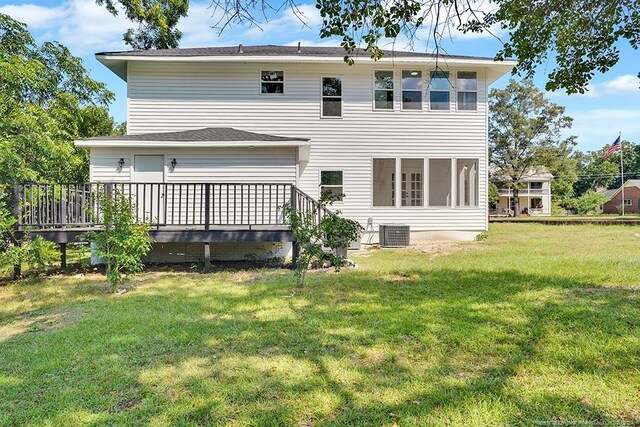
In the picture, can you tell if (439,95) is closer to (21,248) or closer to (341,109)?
(341,109)

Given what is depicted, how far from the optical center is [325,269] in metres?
7.88

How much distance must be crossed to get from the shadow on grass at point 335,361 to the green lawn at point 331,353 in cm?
1

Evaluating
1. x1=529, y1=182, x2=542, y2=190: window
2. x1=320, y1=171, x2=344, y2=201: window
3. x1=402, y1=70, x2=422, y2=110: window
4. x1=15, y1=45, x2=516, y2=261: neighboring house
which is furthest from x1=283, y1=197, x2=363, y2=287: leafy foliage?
x1=529, y1=182, x2=542, y2=190: window

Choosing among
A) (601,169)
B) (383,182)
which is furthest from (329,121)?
(601,169)

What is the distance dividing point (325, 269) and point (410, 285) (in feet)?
7.07

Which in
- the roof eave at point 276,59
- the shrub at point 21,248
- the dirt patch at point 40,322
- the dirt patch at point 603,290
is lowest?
the dirt patch at point 40,322

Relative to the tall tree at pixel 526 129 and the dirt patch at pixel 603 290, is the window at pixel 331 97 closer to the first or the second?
the dirt patch at pixel 603 290

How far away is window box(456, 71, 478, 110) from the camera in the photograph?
1222cm

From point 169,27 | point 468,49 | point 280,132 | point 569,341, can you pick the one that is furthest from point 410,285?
point 169,27

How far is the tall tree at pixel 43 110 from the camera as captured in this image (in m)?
8.07

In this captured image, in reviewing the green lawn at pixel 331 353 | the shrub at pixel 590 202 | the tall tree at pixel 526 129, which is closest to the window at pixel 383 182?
the green lawn at pixel 331 353

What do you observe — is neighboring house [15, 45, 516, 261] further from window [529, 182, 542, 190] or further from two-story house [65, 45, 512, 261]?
window [529, 182, 542, 190]

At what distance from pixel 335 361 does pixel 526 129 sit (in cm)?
3165

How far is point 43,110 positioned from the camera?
9.92m
